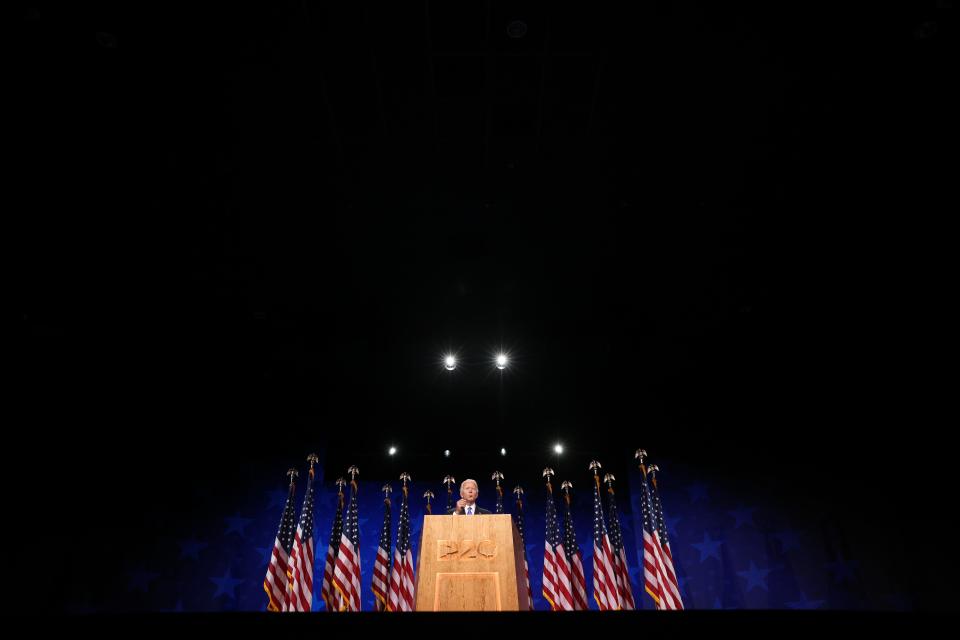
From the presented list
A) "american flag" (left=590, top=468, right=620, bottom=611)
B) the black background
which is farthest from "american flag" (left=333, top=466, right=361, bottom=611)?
"american flag" (left=590, top=468, right=620, bottom=611)

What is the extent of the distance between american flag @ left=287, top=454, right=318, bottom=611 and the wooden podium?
2944 mm

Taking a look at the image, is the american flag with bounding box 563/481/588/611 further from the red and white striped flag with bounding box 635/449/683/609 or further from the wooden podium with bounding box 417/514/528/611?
the wooden podium with bounding box 417/514/528/611

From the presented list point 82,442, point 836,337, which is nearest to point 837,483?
point 836,337

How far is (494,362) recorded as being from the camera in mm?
6711

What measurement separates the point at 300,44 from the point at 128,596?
19.5 ft

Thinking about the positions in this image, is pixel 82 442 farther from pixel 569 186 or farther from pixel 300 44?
pixel 569 186

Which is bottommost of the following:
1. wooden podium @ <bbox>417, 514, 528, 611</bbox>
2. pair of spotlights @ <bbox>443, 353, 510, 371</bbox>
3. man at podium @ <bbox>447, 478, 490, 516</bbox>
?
wooden podium @ <bbox>417, 514, 528, 611</bbox>

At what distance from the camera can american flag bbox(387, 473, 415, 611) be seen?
19.9 feet

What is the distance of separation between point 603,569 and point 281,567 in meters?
3.68

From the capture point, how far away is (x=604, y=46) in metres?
3.49

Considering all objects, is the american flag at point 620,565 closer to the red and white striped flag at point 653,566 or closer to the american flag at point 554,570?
the red and white striped flag at point 653,566

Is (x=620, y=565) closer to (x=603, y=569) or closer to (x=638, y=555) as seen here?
(x=603, y=569)

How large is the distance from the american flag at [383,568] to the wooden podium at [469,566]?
311cm

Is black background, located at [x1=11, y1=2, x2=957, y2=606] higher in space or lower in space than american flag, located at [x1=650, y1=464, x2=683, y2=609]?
higher
